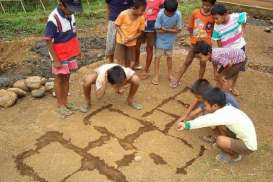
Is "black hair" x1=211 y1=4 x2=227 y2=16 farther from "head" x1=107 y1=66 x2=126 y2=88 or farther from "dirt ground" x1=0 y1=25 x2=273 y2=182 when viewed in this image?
"head" x1=107 y1=66 x2=126 y2=88

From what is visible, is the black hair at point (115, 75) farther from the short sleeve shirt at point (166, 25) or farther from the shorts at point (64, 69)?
the short sleeve shirt at point (166, 25)

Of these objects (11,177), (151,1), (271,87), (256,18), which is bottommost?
(11,177)

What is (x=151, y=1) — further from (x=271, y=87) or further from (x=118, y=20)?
(x=271, y=87)

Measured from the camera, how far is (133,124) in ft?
16.8

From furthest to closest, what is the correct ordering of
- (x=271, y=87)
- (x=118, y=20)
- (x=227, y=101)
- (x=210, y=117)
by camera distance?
(x=271, y=87)
(x=118, y=20)
(x=227, y=101)
(x=210, y=117)

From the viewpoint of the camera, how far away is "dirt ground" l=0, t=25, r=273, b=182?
4.30 meters

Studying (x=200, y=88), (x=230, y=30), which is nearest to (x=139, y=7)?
(x=230, y=30)

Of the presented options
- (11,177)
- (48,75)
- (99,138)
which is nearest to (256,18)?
(48,75)

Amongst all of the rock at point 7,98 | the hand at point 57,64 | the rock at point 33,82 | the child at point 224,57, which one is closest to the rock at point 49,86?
the rock at point 33,82

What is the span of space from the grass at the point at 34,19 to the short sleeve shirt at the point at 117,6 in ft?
8.22

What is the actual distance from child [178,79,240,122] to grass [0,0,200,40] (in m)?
4.18

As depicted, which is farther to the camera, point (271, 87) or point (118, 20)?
point (271, 87)

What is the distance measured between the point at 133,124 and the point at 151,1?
1865mm

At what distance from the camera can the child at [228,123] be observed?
420 cm
